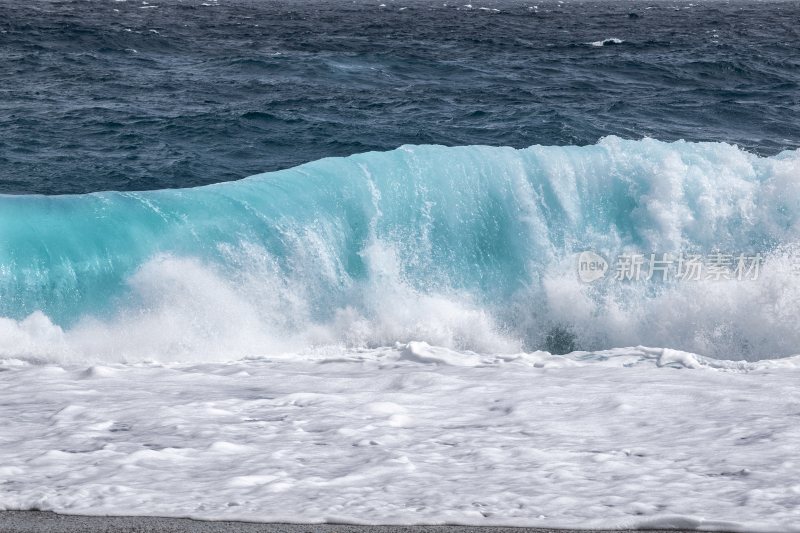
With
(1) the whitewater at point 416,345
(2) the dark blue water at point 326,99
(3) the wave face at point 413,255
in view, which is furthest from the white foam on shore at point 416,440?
(2) the dark blue water at point 326,99

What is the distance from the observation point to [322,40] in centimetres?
2959

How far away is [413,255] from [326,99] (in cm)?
929

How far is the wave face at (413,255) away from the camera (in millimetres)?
7562

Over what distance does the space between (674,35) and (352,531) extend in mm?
33784

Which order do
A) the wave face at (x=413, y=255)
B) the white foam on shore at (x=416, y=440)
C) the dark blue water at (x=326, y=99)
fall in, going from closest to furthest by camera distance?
1. the white foam on shore at (x=416, y=440)
2. the wave face at (x=413, y=255)
3. the dark blue water at (x=326, y=99)

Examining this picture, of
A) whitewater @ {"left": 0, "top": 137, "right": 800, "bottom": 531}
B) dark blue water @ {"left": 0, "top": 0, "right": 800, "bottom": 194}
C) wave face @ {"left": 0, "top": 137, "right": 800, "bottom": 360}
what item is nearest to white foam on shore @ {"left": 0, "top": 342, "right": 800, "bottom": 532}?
whitewater @ {"left": 0, "top": 137, "right": 800, "bottom": 531}

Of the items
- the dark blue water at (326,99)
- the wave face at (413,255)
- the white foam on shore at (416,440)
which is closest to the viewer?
the white foam on shore at (416,440)

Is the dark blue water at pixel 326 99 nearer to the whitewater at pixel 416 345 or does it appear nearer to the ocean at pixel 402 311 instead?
the ocean at pixel 402 311

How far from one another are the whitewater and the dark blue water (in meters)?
3.54

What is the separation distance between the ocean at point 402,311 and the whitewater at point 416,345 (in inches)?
1.0

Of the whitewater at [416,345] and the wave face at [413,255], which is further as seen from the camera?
the wave face at [413,255]

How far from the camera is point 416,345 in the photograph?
6855 millimetres

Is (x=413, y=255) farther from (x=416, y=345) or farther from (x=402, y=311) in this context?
(x=416, y=345)

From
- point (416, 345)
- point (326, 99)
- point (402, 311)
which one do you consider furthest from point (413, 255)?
point (326, 99)
